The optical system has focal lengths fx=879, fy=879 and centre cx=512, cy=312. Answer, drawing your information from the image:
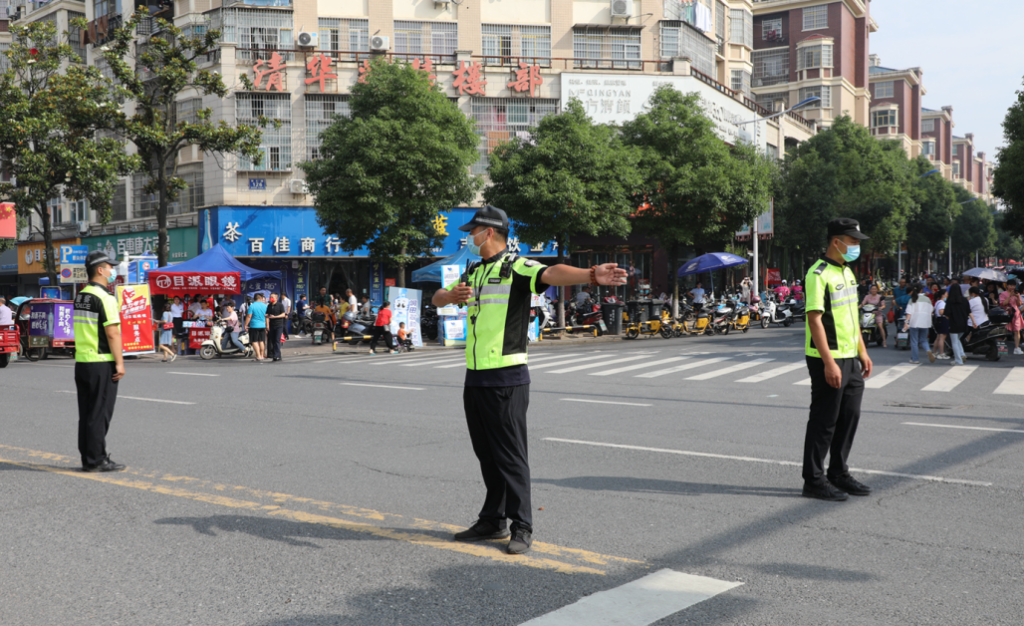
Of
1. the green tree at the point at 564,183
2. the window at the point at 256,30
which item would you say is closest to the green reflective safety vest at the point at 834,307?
the green tree at the point at 564,183

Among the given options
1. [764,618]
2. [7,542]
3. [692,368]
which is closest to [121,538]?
[7,542]

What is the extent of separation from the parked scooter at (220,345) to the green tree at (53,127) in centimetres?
678

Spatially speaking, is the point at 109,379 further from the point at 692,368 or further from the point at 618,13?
the point at 618,13

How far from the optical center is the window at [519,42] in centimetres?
3609

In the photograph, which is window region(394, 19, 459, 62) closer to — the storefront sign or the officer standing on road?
the storefront sign

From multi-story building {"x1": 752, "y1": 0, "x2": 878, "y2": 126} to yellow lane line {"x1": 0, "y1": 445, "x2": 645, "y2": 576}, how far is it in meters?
64.7

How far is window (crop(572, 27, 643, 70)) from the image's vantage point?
3659 cm

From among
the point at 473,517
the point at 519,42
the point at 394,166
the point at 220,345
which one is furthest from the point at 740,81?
the point at 473,517

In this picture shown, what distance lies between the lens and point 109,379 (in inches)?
273

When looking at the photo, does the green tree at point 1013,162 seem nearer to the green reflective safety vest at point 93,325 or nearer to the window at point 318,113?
the window at point 318,113


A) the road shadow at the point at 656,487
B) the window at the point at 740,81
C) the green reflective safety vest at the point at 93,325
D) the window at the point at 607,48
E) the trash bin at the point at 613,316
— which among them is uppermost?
the window at the point at 740,81

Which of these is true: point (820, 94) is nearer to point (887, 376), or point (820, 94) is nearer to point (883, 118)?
point (883, 118)

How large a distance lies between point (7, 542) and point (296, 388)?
845 cm

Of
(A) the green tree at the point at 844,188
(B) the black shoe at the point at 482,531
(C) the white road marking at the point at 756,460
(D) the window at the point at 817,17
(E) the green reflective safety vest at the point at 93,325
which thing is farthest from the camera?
(D) the window at the point at 817,17
